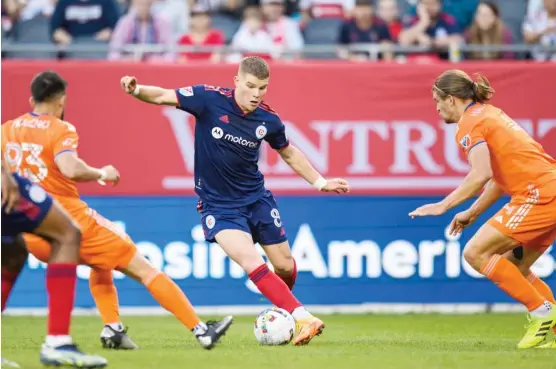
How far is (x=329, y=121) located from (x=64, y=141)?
585 cm

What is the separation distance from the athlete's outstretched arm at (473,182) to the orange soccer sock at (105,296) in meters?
2.54

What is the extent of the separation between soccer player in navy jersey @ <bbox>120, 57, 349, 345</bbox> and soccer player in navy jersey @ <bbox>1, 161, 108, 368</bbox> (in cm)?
195

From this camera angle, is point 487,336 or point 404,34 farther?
point 404,34

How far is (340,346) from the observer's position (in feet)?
29.9

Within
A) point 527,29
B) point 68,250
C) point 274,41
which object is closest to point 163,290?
point 68,250

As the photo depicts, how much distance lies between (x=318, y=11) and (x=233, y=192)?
7338 millimetres

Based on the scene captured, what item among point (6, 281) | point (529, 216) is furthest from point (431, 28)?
point (6, 281)

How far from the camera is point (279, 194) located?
1354cm

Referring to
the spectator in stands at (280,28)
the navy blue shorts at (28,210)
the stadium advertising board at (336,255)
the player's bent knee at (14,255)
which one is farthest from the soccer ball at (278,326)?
the spectator in stands at (280,28)

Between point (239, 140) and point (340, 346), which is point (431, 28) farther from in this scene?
point (340, 346)

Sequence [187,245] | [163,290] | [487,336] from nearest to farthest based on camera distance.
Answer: [163,290] → [487,336] → [187,245]

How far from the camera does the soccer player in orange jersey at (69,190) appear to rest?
27.5 ft

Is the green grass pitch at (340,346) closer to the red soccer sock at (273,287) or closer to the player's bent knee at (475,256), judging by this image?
the red soccer sock at (273,287)

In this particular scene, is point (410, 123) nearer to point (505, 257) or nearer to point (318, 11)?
point (318, 11)
